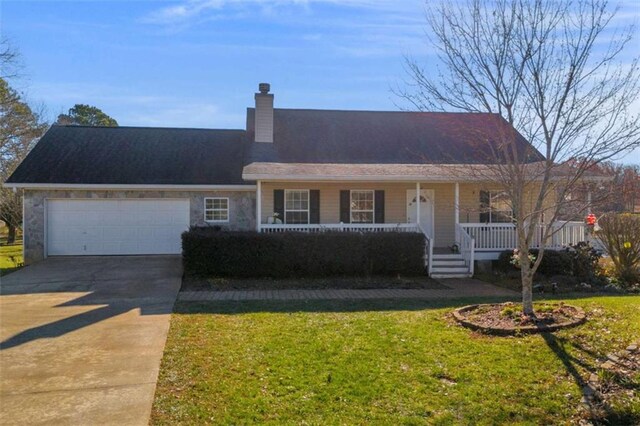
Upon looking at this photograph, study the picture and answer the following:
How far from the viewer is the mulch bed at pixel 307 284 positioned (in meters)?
11.4

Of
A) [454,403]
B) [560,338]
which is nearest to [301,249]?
[560,338]

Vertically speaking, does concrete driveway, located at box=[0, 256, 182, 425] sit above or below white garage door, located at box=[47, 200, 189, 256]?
below

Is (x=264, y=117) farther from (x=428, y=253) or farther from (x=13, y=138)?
(x=13, y=138)

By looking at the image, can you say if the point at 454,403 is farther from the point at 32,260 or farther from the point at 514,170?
the point at 32,260

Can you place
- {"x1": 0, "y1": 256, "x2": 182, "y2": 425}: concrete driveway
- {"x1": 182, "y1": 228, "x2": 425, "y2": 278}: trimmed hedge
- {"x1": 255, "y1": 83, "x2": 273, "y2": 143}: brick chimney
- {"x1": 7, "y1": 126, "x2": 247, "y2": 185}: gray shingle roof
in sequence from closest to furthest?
{"x1": 0, "y1": 256, "x2": 182, "y2": 425}: concrete driveway < {"x1": 182, "y1": 228, "x2": 425, "y2": 278}: trimmed hedge < {"x1": 7, "y1": 126, "x2": 247, "y2": 185}: gray shingle roof < {"x1": 255, "y1": 83, "x2": 273, "y2": 143}: brick chimney

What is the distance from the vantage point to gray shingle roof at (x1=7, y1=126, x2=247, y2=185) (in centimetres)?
1658

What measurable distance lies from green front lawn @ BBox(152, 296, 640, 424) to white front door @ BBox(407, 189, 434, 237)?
8.57 meters

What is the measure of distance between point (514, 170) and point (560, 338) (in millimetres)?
2568

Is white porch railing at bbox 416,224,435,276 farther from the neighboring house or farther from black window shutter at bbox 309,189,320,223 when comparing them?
black window shutter at bbox 309,189,320,223

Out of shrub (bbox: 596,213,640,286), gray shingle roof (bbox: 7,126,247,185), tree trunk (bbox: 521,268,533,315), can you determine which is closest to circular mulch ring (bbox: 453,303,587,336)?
tree trunk (bbox: 521,268,533,315)

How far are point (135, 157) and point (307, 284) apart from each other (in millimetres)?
9674

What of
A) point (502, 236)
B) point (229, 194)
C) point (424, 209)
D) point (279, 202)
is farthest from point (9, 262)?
point (502, 236)

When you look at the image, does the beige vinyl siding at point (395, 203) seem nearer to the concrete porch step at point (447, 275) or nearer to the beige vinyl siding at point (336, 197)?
the beige vinyl siding at point (336, 197)

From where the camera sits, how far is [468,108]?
7.71 meters
